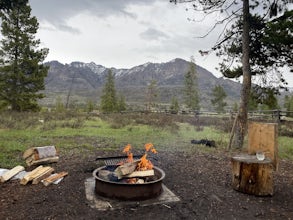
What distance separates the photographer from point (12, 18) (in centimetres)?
2391

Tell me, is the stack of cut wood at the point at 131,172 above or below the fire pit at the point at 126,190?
above

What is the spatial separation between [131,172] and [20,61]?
75.8 feet

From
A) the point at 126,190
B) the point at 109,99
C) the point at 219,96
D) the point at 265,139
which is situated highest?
the point at 219,96

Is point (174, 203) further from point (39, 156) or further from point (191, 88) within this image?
point (191, 88)

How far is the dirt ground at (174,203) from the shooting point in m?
4.26

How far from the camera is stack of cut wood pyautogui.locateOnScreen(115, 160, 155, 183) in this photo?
5004 mm

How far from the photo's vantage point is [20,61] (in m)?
24.4

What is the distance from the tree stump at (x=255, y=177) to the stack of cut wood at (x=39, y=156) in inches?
186

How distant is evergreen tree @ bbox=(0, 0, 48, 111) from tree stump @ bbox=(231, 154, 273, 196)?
76.4ft

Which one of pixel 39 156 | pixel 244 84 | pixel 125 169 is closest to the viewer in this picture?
pixel 125 169

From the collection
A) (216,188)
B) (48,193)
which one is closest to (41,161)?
(48,193)

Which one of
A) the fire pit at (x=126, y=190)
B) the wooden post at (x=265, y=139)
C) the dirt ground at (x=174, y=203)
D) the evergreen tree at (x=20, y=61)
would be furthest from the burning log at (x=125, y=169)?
the evergreen tree at (x=20, y=61)

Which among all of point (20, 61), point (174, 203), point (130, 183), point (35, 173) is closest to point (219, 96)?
point (20, 61)

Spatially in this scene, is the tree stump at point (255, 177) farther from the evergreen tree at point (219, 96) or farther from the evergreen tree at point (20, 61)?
the evergreen tree at point (219, 96)
